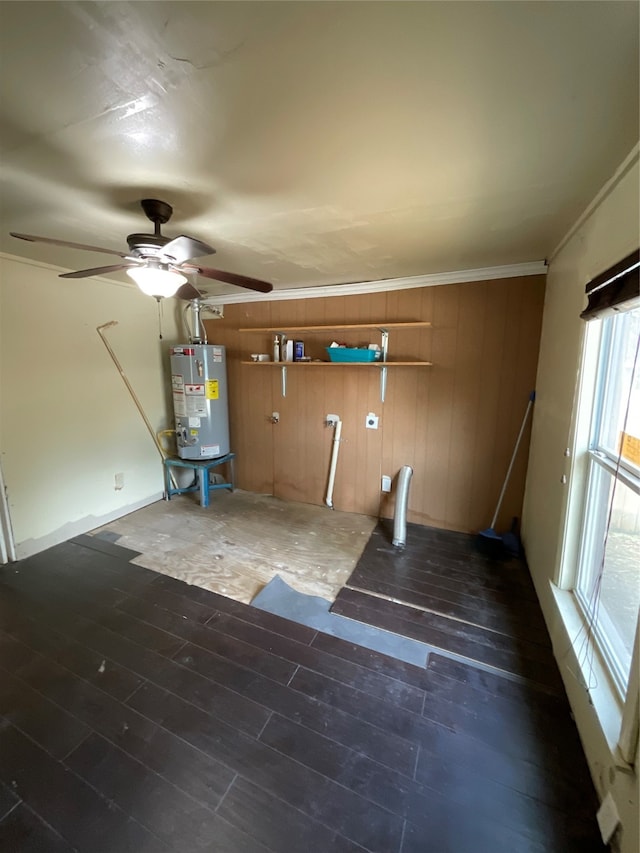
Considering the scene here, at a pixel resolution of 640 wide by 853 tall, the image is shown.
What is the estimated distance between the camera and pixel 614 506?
1.49 metres

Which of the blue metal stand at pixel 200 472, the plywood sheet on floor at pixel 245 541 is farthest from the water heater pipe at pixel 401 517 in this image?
the blue metal stand at pixel 200 472

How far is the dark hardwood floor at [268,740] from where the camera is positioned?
111 centimetres

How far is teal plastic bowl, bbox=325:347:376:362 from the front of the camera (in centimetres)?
294

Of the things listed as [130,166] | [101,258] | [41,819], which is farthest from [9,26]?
[41,819]

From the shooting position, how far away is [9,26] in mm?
778

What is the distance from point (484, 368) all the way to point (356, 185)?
1.89m

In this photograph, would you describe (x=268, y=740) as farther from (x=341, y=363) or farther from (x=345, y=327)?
(x=345, y=327)

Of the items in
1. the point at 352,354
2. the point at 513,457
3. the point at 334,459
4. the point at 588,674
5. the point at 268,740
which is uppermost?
the point at 352,354

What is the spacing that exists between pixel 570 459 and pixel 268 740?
1.88m

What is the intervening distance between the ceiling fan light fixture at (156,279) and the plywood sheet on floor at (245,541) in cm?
189

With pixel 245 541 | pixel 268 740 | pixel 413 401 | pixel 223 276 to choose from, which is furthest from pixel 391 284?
pixel 268 740

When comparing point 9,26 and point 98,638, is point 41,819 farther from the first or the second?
point 9,26

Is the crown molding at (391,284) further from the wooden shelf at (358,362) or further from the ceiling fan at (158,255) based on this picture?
the ceiling fan at (158,255)

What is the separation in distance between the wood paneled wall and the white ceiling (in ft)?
3.17
